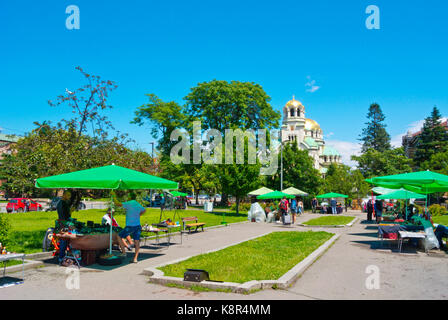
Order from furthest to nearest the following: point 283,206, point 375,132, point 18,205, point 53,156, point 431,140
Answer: point 375,132
point 431,140
point 18,205
point 283,206
point 53,156

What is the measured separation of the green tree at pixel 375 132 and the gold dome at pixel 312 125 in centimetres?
1876

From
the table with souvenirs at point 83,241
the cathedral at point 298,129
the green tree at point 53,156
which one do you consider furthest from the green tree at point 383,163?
the table with souvenirs at point 83,241

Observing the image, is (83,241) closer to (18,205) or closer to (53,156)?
(53,156)

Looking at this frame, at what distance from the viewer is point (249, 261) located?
31.3ft

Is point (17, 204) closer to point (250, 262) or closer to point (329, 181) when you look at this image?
point (250, 262)

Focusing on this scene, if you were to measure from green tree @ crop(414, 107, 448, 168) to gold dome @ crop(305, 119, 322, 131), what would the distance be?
54608mm

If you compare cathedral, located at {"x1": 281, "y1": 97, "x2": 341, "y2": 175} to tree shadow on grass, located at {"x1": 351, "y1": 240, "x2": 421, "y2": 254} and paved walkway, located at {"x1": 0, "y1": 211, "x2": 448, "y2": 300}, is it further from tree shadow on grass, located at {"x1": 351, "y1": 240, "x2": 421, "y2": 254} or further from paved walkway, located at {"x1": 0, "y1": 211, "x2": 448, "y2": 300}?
paved walkway, located at {"x1": 0, "y1": 211, "x2": 448, "y2": 300}

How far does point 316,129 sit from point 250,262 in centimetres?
11306

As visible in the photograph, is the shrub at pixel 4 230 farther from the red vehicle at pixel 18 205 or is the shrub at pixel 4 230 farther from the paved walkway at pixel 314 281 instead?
the red vehicle at pixel 18 205

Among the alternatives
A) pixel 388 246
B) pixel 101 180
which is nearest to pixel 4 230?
pixel 101 180

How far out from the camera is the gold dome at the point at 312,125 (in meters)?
116

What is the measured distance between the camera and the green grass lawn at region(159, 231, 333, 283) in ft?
25.8

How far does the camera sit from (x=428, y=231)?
11891mm

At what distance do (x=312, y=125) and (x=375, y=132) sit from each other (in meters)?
22.4
